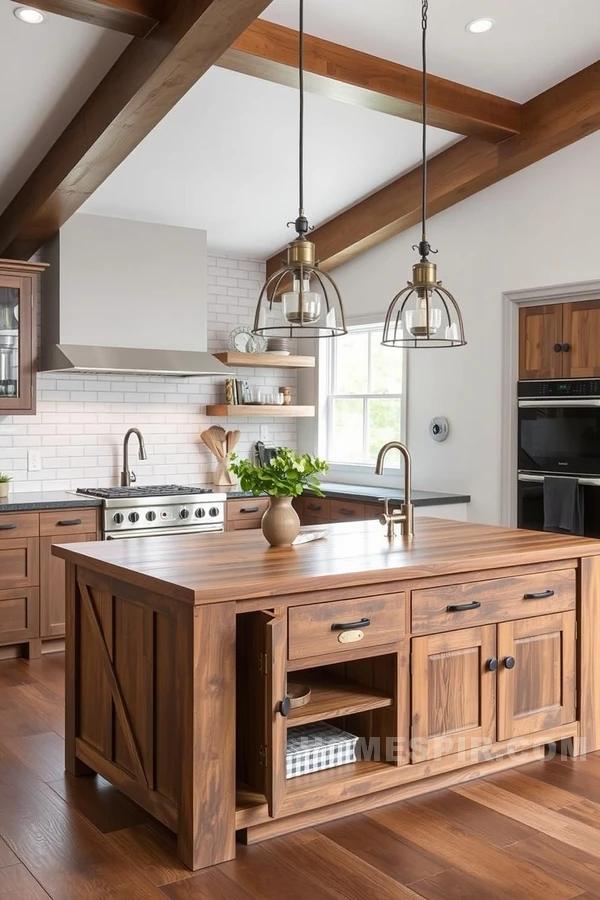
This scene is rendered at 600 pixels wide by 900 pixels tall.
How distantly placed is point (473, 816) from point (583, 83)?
364 centimetres

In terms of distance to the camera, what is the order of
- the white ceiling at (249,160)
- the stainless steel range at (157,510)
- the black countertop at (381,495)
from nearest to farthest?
the white ceiling at (249,160), the stainless steel range at (157,510), the black countertop at (381,495)

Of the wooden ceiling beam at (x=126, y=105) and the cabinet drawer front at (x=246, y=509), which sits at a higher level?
the wooden ceiling beam at (x=126, y=105)

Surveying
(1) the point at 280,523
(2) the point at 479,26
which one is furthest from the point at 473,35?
(1) the point at 280,523

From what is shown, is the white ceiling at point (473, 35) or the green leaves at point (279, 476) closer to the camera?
the green leaves at point (279, 476)

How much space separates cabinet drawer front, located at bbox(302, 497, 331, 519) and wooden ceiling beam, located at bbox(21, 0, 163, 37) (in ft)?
11.1

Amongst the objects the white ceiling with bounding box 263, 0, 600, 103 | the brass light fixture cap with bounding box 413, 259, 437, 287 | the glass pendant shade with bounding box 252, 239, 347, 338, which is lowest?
the glass pendant shade with bounding box 252, 239, 347, 338

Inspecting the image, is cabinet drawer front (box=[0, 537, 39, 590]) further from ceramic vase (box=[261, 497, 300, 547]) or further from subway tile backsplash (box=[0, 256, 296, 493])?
ceramic vase (box=[261, 497, 300, 547])

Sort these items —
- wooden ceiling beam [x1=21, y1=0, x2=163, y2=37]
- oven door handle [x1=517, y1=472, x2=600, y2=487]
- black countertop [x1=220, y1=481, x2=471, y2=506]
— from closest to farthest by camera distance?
wooden ceiling beam [x1=21, y1=0, x2=163, y2=37]
oven door handle [x1=517, y1=472, x2=600, y2=487]
black countertop [x1=220, y1=481, x2=471, y2=506]

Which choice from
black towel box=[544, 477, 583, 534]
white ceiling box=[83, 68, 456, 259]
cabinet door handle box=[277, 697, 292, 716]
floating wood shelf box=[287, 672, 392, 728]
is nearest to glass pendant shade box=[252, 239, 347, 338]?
cabinet door handle box=[277, 697, 292, 716]

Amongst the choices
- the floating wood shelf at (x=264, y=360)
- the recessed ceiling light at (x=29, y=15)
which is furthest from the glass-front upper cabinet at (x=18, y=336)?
the recessed ceiling light at (x=29, y=15)

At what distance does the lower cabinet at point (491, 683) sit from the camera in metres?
3.22

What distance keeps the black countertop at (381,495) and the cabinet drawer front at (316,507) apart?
8 centimetres

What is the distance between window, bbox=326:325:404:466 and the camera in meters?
6.49

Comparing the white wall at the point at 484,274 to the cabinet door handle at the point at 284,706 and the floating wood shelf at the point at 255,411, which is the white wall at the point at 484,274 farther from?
the cabinet door handle at the point at 284,706
